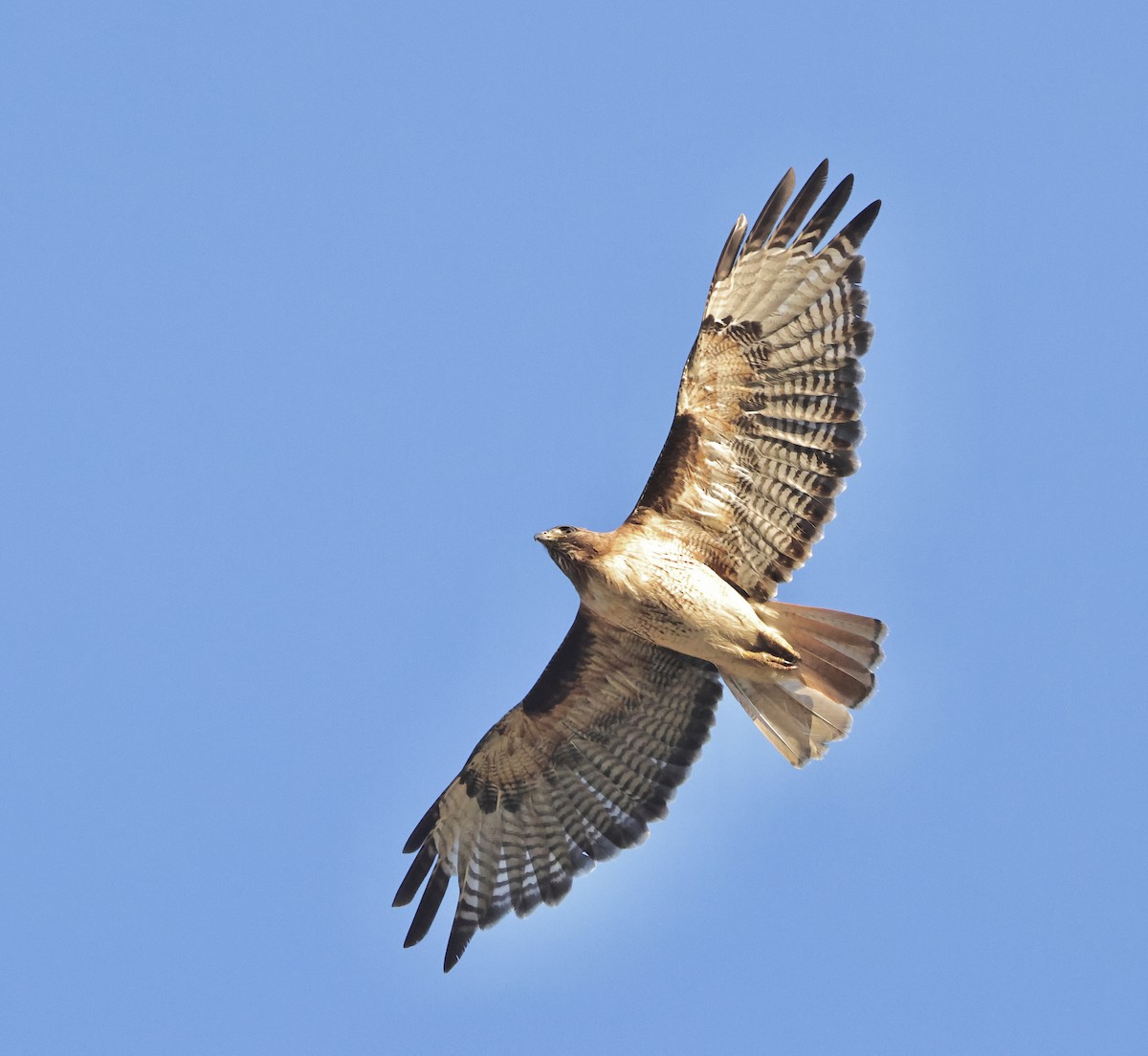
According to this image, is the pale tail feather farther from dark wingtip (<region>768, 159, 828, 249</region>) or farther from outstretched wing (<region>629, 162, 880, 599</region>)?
dark wingtip (<region>768, 159, 828, 249</region>)

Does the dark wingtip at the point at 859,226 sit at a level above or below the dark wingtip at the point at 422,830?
above

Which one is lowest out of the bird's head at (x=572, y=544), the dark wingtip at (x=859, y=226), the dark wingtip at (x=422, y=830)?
the dark wingtip at (x=422, y=830)

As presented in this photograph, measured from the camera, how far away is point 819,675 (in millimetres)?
12328

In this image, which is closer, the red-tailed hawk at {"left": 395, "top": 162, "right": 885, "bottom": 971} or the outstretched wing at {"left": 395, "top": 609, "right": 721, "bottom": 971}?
the red-tailed hawk at {"left": 395, "top": 162, "right": 885, "bottom": 971}

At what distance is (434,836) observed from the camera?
13648 mm

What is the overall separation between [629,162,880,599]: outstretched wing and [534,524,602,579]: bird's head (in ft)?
1.63

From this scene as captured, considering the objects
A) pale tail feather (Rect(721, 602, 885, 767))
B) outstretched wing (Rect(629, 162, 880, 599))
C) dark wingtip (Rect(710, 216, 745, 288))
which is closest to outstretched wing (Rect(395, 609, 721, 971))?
pale tail feather (Rect(721, 602, 885, 767))

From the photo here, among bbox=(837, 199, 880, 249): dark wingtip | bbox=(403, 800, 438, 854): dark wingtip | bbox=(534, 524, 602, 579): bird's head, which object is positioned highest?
bbox=(837, 199, 880, 249): dark wingtip

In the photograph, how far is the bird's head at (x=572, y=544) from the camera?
40.1 ft

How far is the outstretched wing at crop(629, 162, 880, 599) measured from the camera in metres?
12.1

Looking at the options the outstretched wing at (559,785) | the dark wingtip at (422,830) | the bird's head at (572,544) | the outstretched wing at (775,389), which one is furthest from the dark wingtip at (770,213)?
the dark wingtip at (422,830)

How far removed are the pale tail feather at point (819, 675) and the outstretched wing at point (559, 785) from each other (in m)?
0.79

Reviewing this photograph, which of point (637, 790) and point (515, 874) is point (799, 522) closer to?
point (637, 790)

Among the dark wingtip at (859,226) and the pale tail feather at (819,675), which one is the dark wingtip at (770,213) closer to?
the dark wingtip at (859,226)
